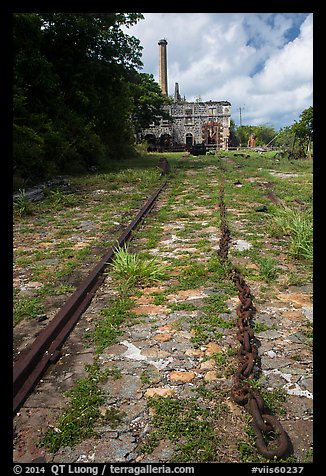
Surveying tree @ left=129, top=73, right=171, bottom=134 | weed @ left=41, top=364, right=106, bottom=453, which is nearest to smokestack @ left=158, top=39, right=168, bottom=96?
tree @ left=129, top=73, right=171, bottom=134

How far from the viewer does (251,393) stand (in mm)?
2168

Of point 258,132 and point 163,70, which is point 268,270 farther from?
point 258,132

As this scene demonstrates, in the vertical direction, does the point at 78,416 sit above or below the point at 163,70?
below

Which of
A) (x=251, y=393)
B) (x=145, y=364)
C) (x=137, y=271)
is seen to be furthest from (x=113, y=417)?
(x=137, y=271)

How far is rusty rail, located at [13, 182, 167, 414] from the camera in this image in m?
2.40

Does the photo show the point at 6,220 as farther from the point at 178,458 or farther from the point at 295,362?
the point at 295,362

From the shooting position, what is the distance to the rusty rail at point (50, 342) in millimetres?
2402

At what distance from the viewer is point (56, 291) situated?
3953 mm

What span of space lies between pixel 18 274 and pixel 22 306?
3.29 feet

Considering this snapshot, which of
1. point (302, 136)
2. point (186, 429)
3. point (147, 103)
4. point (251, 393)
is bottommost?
point (186, 429)

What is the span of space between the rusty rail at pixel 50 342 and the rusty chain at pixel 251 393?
1.22 meters

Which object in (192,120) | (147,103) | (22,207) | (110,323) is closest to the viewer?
(110,323)

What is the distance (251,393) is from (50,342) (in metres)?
1.50

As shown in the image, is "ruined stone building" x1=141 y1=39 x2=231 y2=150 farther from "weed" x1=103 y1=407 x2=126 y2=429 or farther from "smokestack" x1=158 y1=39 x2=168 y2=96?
"weed" x1=103 y1=407 x2=126 y2=429
